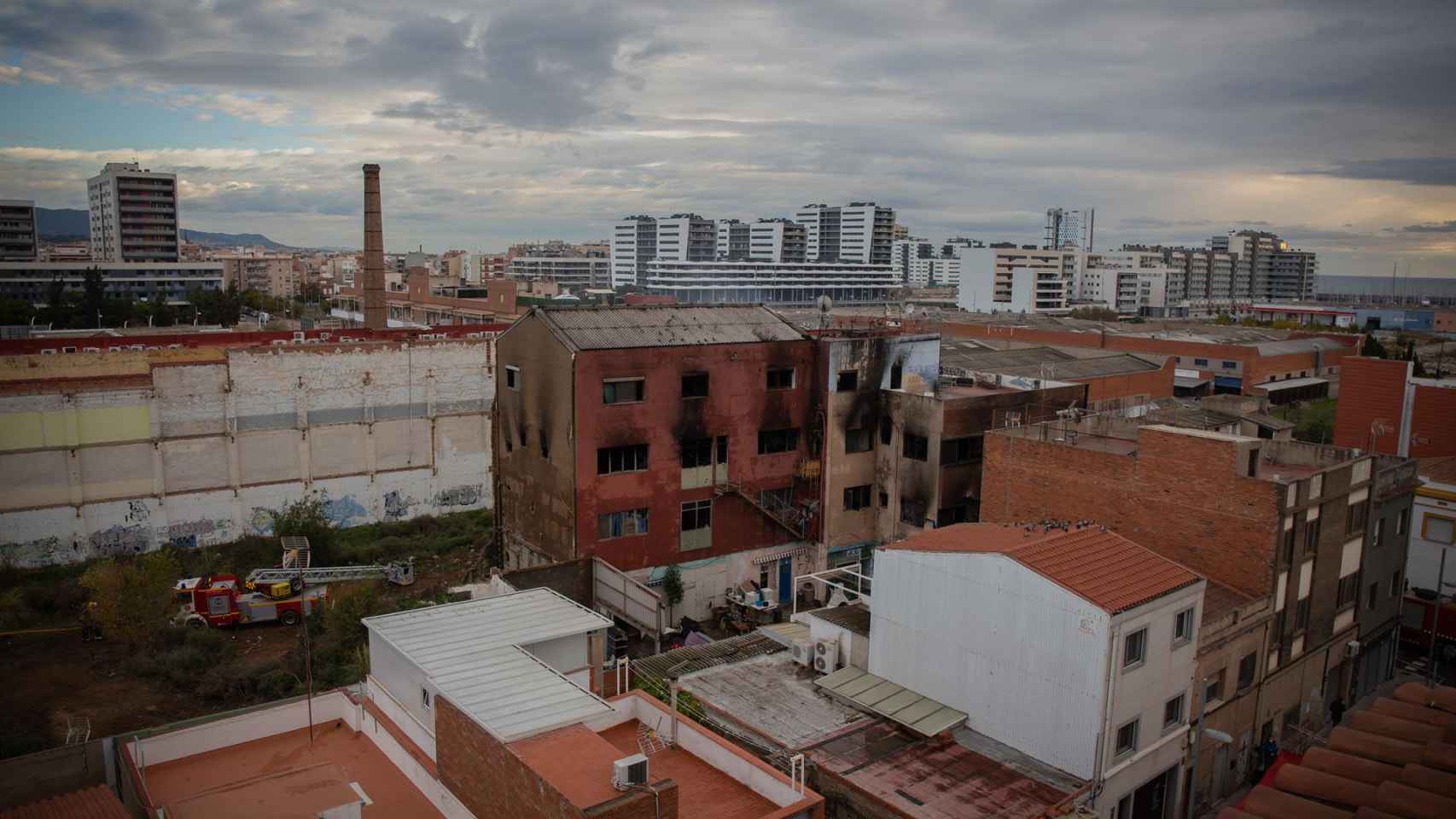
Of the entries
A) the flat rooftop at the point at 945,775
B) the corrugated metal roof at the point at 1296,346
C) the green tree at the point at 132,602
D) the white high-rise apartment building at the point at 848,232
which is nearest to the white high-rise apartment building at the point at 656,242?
the white high-rise apartment building at the point at 848,232

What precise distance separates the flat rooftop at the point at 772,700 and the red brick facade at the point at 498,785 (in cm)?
555

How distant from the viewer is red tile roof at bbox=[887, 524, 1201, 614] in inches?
629

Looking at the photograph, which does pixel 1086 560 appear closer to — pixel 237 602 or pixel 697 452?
pixel 697 452

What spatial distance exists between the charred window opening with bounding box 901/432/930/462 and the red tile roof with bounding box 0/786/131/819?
23.5 metres

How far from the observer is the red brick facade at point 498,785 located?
1073 cm

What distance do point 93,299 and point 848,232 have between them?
13702 cm

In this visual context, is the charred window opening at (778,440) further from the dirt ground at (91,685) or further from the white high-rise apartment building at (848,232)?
the white high-rise apartment building at (848,232)

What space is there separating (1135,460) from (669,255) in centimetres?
16627

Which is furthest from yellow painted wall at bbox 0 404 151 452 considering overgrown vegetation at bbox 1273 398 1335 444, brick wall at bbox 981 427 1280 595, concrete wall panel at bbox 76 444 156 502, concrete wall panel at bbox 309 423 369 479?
overgrown vegetation at bbox 1273 398 1335 444

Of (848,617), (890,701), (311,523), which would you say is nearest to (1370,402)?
(848,617)

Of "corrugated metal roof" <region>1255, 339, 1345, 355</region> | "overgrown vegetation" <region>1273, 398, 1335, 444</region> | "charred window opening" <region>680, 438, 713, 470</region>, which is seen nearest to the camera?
"charred window opening" <region>680, 438, 713, 470</region>

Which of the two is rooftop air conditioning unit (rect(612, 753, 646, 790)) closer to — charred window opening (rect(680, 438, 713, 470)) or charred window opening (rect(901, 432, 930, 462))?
charred window opening (rect(680, 438, 713, 470))

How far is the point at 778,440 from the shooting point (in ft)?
103

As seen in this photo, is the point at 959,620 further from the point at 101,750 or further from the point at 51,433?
the point at 51,433
